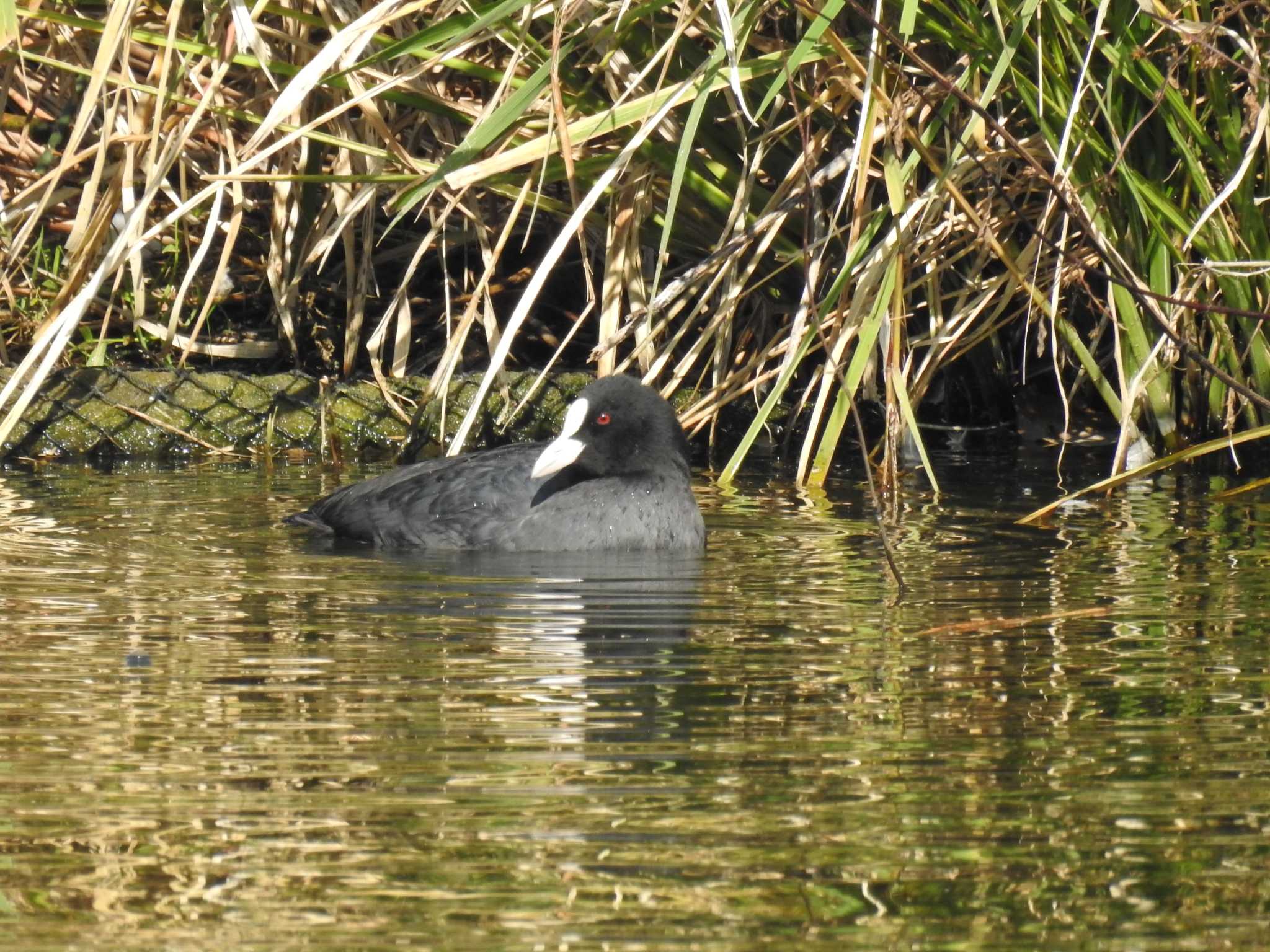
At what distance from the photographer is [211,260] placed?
7371 millimetres

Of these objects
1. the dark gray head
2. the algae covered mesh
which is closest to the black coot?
the dark gray head

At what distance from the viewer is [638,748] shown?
270cm

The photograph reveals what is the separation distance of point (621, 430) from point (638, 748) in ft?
7.47

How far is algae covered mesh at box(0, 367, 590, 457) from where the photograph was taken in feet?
20.9

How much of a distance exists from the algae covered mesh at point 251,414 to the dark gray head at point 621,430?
1438 mm

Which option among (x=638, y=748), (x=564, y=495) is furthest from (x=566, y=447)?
(x=638, y=748)

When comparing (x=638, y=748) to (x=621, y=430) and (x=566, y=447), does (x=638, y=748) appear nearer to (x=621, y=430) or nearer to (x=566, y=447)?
(x=566, y=447)

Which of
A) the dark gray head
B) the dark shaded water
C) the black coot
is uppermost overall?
the dark gray head

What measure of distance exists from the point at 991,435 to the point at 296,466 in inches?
92.6

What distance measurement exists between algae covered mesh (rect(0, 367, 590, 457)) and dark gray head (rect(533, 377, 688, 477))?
1.44 m

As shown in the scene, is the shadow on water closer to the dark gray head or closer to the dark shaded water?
the dark shaded water

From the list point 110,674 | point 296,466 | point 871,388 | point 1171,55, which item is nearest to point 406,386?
point 296,466

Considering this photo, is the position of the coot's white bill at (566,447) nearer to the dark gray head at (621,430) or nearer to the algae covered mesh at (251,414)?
the dark gray head at (621,430)

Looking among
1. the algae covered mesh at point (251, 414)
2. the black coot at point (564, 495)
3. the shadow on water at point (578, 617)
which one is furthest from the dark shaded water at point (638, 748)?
the algae covered mesh at point (251, 414)
